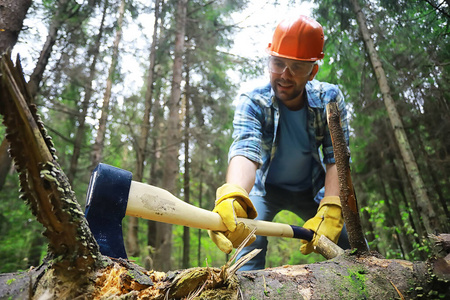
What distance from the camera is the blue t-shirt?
117 inches

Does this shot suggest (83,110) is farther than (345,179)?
Yes

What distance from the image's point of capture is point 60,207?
912mm

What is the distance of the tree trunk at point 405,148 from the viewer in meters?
4.75

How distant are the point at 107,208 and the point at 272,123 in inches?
76.4

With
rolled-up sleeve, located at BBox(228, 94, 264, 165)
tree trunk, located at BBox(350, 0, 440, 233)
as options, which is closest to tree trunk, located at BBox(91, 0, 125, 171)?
rolled-up sleeve, located at BBox(228, 94, 264, 165)

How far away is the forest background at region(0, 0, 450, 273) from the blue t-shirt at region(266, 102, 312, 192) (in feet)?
10.3

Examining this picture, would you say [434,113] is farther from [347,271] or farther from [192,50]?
[347,271]

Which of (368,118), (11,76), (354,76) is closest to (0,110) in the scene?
(11,76)

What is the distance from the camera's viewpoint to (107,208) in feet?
4.52

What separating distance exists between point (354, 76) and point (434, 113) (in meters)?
2.57

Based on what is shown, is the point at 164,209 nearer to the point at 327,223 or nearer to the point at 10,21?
the point at 327,223

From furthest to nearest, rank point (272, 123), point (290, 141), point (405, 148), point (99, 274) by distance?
point (405, 148)
point (290, 141)
point (272, 123)
point (99, 274)

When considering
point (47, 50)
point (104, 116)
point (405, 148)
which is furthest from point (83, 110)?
point (405, 148)

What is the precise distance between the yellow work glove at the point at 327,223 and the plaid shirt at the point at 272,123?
1.75 ft
